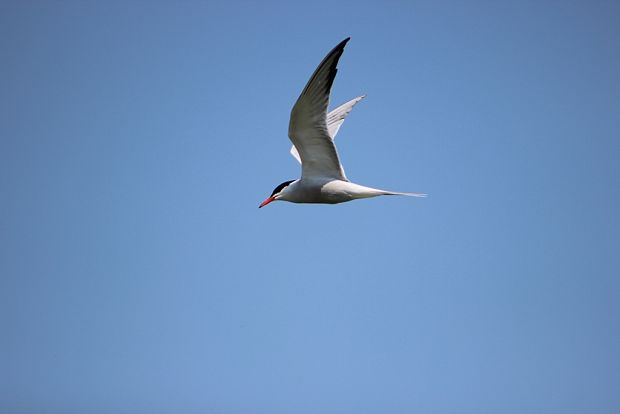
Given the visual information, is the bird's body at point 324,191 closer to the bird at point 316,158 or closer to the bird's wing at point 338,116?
the bird at point 316,158

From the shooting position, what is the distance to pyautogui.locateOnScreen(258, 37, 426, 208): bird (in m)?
7.42

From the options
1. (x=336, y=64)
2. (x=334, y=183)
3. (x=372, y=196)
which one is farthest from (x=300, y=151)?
(x=336, y=64)

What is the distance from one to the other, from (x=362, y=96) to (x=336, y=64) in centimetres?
407

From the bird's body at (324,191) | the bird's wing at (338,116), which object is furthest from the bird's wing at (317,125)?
the bird's wing at (338,116)

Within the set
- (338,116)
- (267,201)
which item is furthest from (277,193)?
(338,116)

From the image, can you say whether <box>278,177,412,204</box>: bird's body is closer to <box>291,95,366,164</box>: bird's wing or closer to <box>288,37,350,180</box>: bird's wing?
<box>288,37,350,180</box>: bird's wing

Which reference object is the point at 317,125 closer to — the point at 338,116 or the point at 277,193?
the point at 277,193

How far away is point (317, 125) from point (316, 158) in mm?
666

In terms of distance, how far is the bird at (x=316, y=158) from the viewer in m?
7.42

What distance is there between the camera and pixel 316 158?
8438 millimetres

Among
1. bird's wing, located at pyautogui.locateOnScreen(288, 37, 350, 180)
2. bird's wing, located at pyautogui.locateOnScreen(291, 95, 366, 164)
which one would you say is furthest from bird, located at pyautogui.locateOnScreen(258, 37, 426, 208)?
bird's wing, located at pyautogui.locateOnScreen(291, 95, 366, 164)

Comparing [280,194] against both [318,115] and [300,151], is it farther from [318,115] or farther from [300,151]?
[318,115]

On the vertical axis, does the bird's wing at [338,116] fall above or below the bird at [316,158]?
above

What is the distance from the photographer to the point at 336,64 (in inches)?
274
